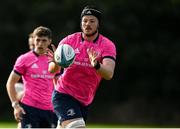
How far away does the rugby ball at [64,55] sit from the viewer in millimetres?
8602

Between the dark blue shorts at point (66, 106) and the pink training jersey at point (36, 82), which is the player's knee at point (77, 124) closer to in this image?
the dark blue shorts at point (66, 106)

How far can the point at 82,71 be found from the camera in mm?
8820

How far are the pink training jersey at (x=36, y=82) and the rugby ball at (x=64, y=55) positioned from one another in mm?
2176

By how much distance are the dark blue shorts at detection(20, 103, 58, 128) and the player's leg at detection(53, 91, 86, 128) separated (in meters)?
1.98

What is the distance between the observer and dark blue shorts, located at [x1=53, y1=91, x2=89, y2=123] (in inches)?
344

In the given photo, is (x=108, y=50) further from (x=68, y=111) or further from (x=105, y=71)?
(x=68, y=111)

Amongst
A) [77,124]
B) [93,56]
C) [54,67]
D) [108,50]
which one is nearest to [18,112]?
[54,67]

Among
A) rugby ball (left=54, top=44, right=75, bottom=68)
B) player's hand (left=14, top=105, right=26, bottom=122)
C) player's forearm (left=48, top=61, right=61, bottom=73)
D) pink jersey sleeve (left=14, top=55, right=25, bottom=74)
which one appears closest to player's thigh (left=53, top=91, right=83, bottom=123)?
player's forearm (left=48, top=61, right=61, bottom=73)

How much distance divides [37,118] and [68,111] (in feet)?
7.22

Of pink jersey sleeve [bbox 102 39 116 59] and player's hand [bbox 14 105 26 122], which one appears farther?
player's hand [bbox 14 105 26 122]

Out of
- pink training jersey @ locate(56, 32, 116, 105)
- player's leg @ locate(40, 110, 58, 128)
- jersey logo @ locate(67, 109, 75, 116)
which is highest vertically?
pink training jersey @ locate(56, 32, 116, 105)

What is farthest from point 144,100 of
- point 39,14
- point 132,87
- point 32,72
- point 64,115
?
point 64,115

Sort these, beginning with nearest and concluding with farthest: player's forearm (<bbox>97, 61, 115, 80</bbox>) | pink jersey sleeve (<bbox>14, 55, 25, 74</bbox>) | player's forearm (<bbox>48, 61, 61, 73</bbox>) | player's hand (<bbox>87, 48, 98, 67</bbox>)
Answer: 1. player's hand (<bbox>87, 48, 98, 67</bbox>)
2. player's forearm (<bbox>97, 61, 115, 80</bbox>)
3. player's forearm (<bbox>48, 61, 61, 73</bbox>)
4. pink jersey sleeve (<bbox>14, 55, 25, 74</bbox>)

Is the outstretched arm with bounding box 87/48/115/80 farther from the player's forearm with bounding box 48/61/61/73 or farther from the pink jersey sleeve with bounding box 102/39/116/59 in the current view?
the player's forearm with bounding box 48/61/61/73
